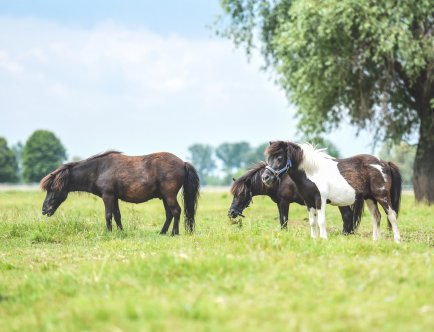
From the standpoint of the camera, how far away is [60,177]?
15.1 meters

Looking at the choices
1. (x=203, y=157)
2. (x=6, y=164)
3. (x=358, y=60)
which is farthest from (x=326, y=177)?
(x=203, y=157)

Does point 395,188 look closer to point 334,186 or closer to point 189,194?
point 334,186

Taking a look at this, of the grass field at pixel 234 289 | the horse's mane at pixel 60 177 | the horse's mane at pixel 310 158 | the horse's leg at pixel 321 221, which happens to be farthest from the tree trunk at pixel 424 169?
the grass field at pixel 234 289

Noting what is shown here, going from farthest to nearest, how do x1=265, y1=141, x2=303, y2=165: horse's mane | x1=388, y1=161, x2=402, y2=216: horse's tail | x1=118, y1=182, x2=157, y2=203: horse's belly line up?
x1=118, y1=182, x2=157, y2=203: horse's belly → x1=388, y1=161, x2=402, y2=216: horse's tail → x1=265, y1=141, x2=303, y2=165: horse's mane

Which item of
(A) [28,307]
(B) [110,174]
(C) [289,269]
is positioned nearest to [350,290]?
(C) [289,269]

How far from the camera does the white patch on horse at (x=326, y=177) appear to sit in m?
11.6

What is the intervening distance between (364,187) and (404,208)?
13286 mm

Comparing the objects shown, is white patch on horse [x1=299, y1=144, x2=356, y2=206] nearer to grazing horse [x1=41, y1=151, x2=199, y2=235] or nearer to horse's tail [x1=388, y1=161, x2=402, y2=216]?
horse's tail [x1=388, y1=161, x2=402, y2=216]

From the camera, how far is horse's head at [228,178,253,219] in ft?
49.4

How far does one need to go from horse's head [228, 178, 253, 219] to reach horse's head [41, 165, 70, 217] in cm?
425

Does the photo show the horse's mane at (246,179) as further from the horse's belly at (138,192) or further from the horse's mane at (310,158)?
the horse's mane at (310,158)

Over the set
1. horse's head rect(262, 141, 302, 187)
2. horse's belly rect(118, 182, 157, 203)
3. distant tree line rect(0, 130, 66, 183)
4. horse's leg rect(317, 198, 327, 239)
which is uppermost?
distant tree line rect(0, 130, 66, 183)

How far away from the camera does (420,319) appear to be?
5.34 metres

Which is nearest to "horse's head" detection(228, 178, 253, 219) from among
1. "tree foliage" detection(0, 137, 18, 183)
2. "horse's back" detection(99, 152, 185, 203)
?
"horse's back" detection(99, 152, 185, 203)
